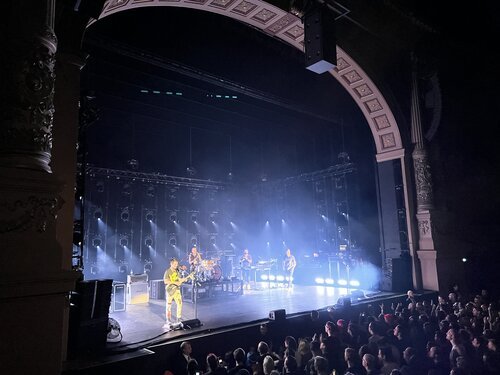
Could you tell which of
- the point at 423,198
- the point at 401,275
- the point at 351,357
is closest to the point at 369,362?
the point at 351,357

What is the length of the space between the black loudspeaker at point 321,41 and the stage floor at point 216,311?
17.1 ft

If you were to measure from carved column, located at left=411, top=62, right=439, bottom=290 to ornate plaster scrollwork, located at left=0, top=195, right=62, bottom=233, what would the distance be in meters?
10.4

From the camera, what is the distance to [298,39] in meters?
9.59

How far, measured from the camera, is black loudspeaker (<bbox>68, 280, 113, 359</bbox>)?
17.4 feet

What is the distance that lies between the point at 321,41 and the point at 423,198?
7.05m

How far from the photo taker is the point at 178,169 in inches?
662

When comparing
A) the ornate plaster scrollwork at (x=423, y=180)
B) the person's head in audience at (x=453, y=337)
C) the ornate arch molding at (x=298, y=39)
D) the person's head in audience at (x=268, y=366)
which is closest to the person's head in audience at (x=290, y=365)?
the person's head in audience at (x=268, y=366)

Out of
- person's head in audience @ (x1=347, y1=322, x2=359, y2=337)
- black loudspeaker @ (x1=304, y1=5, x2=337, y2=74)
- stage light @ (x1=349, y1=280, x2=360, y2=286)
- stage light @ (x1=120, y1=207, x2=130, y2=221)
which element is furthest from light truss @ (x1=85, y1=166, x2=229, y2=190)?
person's head in audience @ (x1=347, y1=322, x2=359, y2=337)

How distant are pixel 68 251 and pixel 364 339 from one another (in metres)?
4.86

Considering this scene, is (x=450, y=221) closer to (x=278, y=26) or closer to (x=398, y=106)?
(x=398, y=106)

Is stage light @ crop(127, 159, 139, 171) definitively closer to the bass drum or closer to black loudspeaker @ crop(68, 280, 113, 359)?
the bass drum

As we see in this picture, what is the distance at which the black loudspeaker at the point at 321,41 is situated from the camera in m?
5.94

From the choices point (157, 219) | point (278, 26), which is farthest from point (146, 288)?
point (278, 26)

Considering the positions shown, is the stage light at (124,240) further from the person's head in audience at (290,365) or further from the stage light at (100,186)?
the person's head in audience at (290,365)
